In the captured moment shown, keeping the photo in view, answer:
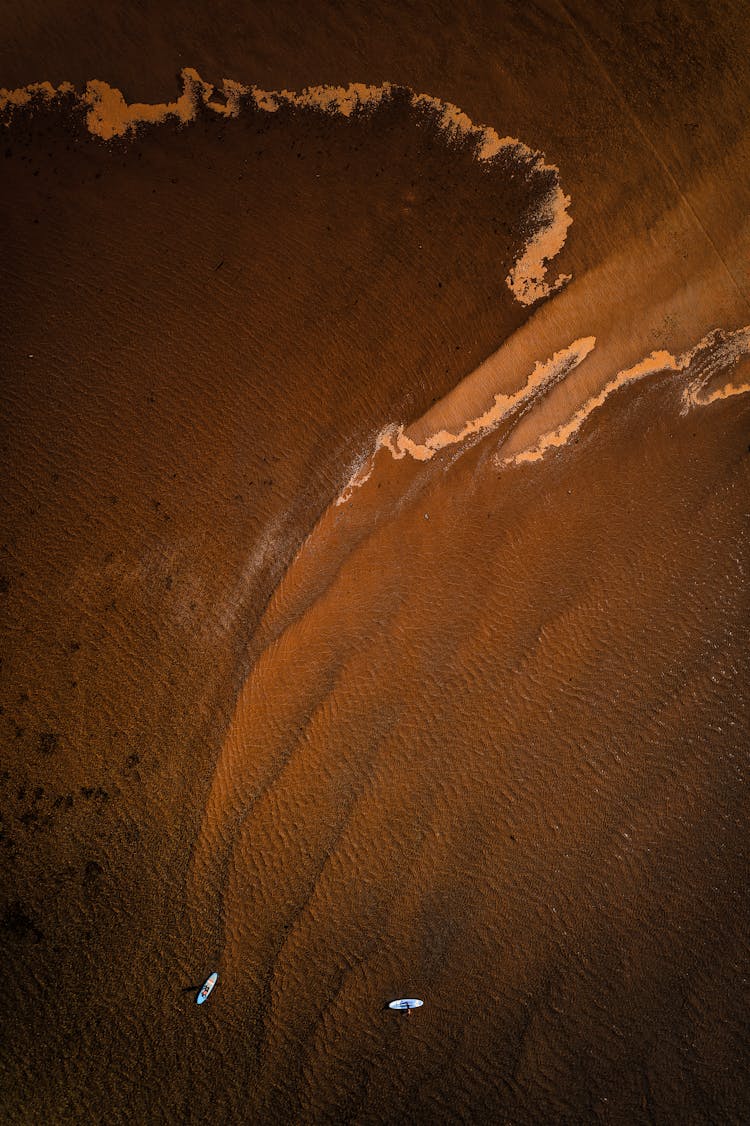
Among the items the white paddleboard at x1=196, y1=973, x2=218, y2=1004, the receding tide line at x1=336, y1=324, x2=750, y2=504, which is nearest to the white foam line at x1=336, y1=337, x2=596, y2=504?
the receding tide line at x1=336, y1=324, x2=750, y2=504

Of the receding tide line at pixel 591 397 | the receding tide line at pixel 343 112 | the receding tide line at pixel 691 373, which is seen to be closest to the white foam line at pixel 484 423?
the receding tide line at pixel 591 397

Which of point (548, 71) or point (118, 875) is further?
point (548, 71)

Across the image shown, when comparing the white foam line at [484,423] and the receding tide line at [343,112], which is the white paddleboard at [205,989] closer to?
the white foam line at [484,423]

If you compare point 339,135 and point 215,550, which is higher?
point 339,135

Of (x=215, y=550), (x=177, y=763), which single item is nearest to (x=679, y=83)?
(x=215, y=550)

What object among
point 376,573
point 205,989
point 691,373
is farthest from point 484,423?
point 205,989

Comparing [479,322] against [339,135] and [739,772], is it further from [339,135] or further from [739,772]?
[739,772]

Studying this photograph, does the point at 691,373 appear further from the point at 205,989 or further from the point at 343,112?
the point at 205,989
